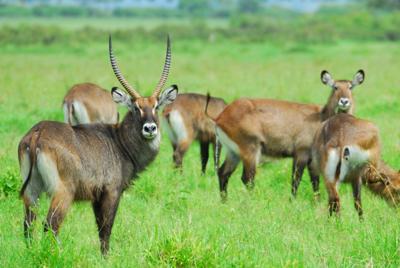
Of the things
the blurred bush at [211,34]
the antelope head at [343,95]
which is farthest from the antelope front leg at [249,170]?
the blurred bush at [211,34]

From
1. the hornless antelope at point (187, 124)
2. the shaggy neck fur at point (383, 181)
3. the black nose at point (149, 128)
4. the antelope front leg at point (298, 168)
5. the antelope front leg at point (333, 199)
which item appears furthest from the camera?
the hornless antelope at point (187, 124)

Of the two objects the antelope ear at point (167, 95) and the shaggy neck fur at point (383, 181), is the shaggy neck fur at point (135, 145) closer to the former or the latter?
the antelope ear at point (167, 95)

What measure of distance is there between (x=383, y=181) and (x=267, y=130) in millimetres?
1685

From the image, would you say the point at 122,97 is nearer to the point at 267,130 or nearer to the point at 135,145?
the point at 135,145

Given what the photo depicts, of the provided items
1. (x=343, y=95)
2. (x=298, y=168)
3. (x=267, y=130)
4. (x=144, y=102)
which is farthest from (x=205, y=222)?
(x=343, y=95)

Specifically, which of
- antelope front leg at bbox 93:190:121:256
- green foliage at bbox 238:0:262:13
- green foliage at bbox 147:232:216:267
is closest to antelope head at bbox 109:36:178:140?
antelope front leg at bbox 93:190:121:256

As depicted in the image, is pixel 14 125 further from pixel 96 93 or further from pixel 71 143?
pixel 71 143

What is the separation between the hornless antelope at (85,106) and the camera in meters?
8.91

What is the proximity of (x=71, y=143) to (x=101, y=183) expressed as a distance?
14.5 inches

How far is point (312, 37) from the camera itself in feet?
118

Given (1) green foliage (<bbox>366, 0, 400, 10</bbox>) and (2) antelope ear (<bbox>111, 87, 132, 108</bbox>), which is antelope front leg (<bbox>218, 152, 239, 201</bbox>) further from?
(1) green foliage (<bbox>366, 0, 400, 10</bbox>)

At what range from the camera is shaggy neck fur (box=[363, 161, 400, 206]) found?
6305 mm

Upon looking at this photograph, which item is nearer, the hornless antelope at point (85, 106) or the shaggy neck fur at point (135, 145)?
the shaggy neck fur at point (135, 145)

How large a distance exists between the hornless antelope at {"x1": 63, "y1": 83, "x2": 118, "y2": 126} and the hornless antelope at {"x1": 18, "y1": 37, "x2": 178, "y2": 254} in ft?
10.5
